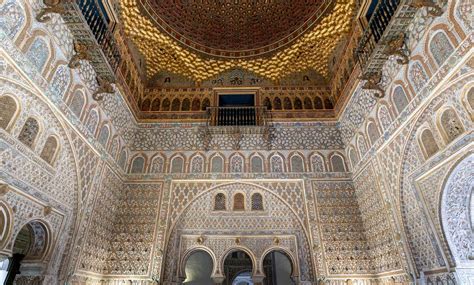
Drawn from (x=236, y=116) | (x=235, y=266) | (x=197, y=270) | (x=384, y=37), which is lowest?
(x=197, y=270)

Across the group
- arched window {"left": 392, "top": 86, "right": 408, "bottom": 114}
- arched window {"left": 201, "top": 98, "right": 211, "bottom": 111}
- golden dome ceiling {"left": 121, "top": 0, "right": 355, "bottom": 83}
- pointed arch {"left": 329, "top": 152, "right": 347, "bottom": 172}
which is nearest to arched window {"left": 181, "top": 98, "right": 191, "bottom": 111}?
arched window {"left": 201, "top": 98, "right": 211, "bottom": 111}

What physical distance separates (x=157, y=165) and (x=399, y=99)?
6025 mm

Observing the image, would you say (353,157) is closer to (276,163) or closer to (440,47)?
(276,163)

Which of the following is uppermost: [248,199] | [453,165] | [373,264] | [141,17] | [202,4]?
[202,4]

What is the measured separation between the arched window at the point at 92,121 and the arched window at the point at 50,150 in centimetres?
99

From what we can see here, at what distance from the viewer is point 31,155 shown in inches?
157

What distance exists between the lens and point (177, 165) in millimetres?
7262

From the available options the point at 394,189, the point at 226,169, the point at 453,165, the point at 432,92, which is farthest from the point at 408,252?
the point at 226,169

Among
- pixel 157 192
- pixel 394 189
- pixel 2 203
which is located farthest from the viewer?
pixel 157 192

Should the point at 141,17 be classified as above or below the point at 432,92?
above

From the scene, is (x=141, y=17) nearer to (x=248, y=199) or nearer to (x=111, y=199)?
(x=111, y=199)

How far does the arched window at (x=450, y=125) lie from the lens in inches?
152

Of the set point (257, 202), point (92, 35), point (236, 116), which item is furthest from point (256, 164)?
point (92, 35)

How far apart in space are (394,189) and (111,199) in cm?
640
